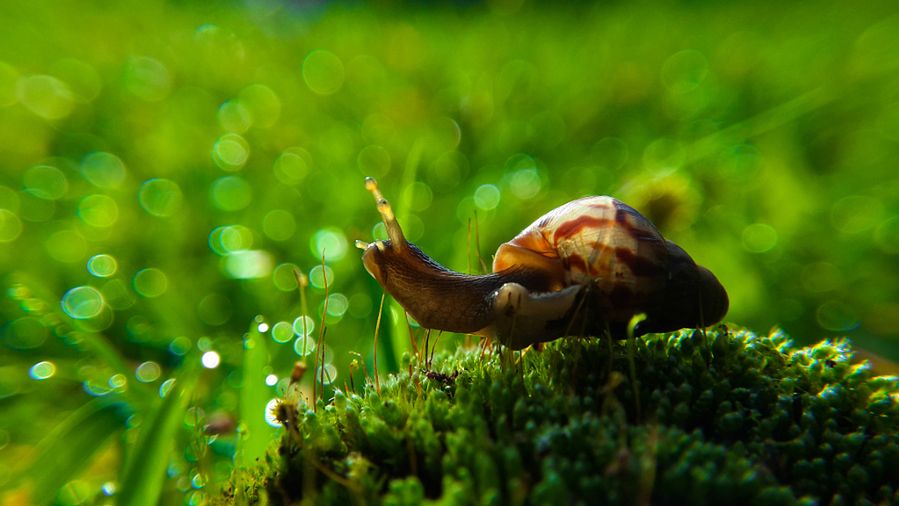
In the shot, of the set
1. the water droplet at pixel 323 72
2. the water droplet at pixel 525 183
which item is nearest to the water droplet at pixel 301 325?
the water droplet at pixel 525 183

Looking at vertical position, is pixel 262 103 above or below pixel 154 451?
above

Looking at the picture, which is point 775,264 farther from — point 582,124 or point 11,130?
point 11,130

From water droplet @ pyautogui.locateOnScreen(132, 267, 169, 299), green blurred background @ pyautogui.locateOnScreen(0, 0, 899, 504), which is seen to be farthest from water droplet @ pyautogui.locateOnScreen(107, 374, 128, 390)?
water droplet @ pyautogui.locateOnScreen(132, 267, 169, 299)

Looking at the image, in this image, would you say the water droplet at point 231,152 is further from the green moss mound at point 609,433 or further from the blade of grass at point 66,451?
the green moss mound at point 609,433

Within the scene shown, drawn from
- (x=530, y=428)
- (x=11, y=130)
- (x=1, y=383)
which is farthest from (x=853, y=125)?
(x=11, y=130)

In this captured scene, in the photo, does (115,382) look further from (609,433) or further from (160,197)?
(609,433)

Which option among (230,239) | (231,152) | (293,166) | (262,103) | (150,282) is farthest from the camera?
(262,103)

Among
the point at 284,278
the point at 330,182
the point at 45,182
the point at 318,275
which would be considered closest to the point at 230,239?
the point at 284,278
